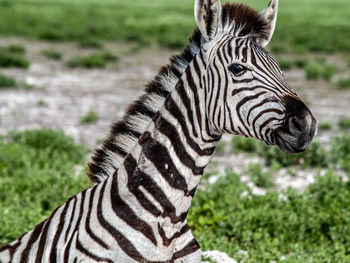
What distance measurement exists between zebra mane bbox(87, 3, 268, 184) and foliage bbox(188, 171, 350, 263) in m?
2.07

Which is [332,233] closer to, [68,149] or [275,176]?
[275,176]

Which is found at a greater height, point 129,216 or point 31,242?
point 129,216

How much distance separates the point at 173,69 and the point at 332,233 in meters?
3.25

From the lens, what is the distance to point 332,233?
5789mm

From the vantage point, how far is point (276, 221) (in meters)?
6.02

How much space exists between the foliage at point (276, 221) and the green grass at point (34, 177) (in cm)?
147

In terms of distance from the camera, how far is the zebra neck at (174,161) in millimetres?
3006

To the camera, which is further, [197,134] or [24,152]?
[24,152]

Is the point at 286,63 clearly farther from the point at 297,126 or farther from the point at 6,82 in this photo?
the point at 297,126

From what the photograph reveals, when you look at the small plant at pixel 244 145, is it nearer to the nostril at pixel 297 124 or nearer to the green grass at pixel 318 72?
the nostril at pixel 297 124

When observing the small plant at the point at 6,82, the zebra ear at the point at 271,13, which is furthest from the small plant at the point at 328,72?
the zebra ear at the point at 271,13

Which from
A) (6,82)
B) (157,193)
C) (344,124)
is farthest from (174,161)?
(6,82)

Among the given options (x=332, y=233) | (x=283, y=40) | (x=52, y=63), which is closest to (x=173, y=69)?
(x=332, y=233)

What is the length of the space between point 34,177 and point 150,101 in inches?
159
